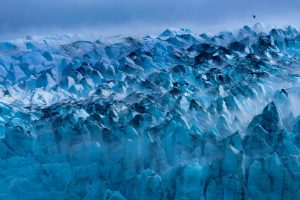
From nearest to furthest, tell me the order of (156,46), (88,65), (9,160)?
(9,160) → (88,65) → (156,46)

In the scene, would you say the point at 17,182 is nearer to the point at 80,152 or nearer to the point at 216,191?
the point at 80,152

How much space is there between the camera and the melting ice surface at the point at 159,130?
1769cm

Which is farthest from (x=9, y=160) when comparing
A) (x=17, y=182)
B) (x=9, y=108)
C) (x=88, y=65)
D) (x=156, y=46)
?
(x=156, y=46)

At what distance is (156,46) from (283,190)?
2428 centimetres

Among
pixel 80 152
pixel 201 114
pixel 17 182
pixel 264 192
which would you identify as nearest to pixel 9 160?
pixel 17 182

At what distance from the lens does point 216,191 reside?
17.1 meters

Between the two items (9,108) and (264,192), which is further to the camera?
(9,108)

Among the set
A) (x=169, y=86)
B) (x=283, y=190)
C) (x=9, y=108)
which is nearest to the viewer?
(x=283, y=190)

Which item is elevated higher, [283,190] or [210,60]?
[210,60]

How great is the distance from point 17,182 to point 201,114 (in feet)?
26.2

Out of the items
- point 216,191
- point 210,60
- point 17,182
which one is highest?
point 210,60

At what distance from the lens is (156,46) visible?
39750 millimetres

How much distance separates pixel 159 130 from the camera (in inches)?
838

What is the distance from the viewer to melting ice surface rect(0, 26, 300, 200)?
1769 centimetres
